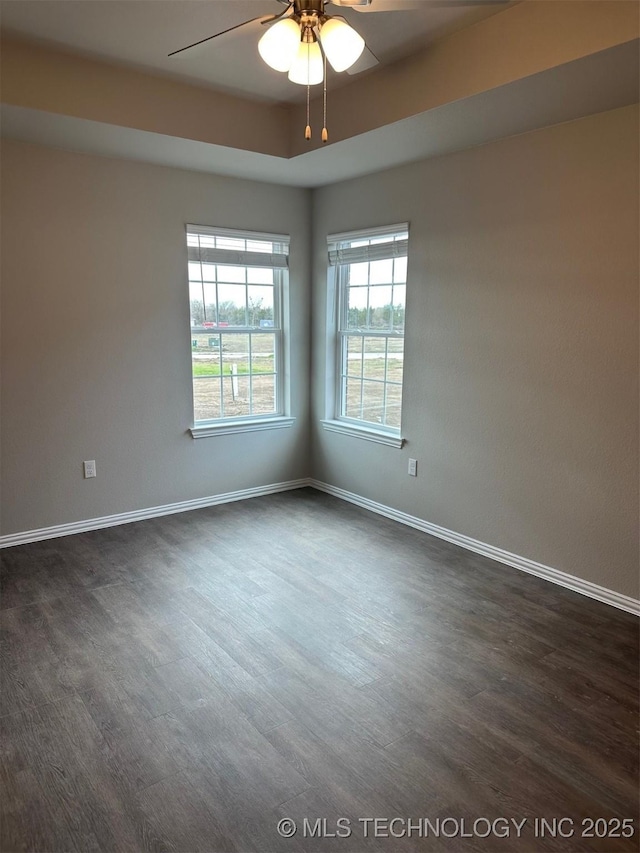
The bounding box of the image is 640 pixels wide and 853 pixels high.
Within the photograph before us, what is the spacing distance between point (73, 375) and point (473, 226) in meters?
2.73

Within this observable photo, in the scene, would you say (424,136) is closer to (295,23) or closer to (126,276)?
(295,23)

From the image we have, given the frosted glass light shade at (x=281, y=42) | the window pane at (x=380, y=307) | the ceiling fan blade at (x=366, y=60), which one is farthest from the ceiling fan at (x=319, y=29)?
the window pane at (x=380, y=307)

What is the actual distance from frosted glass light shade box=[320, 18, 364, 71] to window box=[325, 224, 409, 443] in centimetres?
203

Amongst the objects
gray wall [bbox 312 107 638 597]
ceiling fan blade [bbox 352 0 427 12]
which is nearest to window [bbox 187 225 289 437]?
gray wall [bbox 312 107 638 597]

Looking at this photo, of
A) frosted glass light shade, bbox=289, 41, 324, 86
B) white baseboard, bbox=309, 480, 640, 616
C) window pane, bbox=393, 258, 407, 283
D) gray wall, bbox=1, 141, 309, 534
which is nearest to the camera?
frosted glass light shade, bbox=289, 41, 324, 86

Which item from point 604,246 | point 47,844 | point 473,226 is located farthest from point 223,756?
point 473,226

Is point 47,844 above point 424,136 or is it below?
below

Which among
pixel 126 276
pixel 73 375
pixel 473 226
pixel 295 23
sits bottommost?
pixel 73 375

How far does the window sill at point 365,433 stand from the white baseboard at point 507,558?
0.49 m

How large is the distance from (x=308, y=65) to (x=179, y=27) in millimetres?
956

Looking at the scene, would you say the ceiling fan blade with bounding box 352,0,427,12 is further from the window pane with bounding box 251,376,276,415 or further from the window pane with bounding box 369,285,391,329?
the window pane with bounding box 251,376,276,415

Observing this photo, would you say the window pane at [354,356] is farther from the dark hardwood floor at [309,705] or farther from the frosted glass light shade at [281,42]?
the frosted glass light shade at [281,42]

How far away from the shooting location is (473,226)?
3467 mm

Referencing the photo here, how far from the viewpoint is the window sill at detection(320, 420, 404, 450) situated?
13.7 ft
